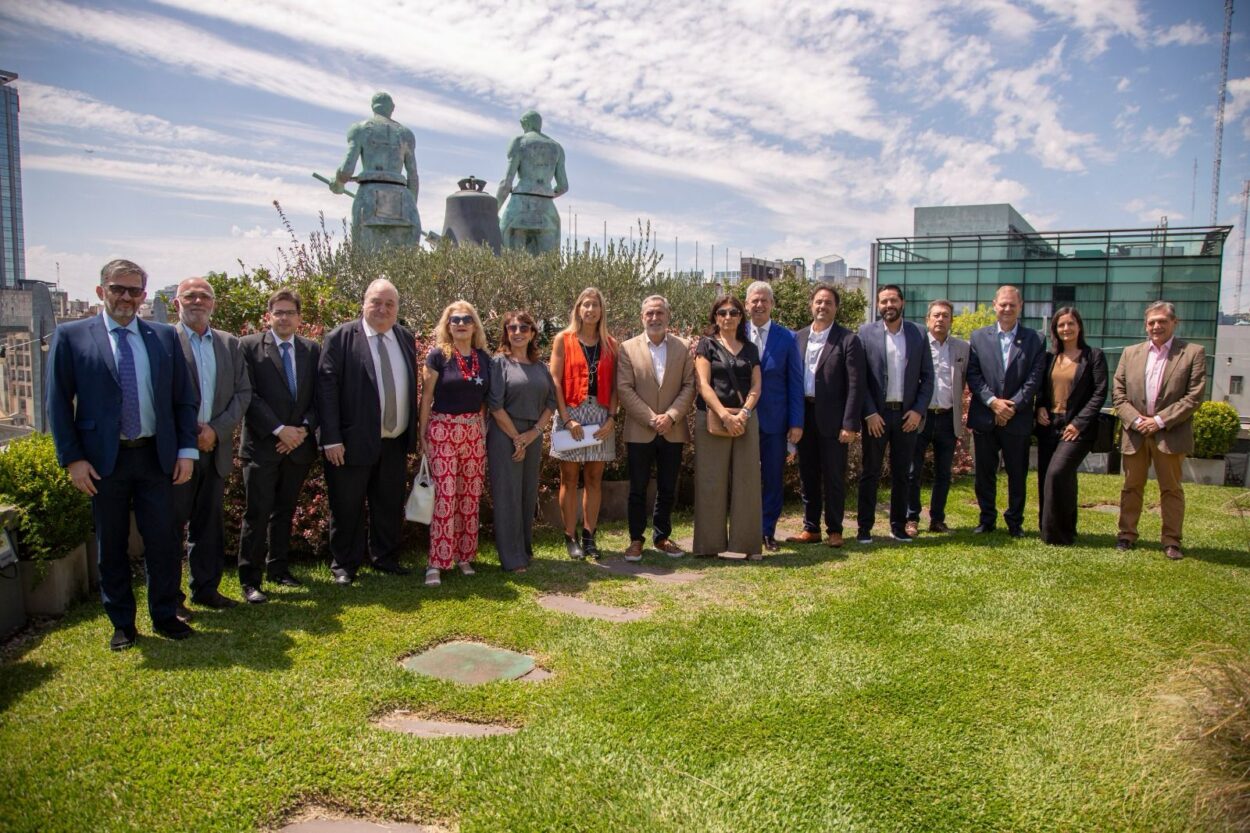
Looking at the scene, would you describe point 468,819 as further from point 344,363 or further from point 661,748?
point 344,363

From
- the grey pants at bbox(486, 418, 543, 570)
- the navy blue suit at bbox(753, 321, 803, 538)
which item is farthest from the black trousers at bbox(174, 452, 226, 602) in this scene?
the navy blue suit at bbox(753, 321, 803, 538)

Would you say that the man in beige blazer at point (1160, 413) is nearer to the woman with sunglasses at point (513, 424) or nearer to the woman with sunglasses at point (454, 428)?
the woman with sunglasses at point (513, 424)

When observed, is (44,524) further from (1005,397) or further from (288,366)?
(1005,397)

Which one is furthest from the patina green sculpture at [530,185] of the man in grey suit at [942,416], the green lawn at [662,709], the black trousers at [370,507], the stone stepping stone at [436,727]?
the stone stepping stone at [436,727]

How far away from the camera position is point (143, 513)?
401 cm

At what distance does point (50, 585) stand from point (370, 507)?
1.84m

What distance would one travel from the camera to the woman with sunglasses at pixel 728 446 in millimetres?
5699

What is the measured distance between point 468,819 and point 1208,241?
45.3 m

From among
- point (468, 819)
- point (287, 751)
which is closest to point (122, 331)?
point (287, 751)

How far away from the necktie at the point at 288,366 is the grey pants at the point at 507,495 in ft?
4.26

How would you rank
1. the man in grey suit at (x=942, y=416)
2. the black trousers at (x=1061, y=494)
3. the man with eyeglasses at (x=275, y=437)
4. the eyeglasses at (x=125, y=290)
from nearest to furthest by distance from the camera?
the eyeglasses at (x=125, y=290) → the man with eyeglasses at (x=275, y=437) → the black trousers at (x=1061, y=494) → the man in grey suit at (x=942, y=416)

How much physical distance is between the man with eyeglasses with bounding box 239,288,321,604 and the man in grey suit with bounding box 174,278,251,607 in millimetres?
138

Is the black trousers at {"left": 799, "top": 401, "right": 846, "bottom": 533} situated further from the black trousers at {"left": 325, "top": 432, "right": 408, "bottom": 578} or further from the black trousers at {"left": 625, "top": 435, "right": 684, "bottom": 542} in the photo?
the black trousers at {"left": 325, "top": 432, "right": 408, "bottom": 578}

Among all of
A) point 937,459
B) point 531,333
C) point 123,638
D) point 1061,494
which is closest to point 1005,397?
point 937,459
